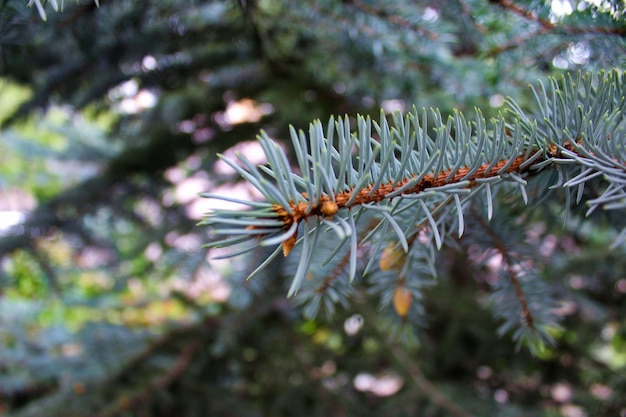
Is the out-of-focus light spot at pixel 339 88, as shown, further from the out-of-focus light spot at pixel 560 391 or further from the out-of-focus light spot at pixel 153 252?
the out-of-focus light spot at pixel 560 391

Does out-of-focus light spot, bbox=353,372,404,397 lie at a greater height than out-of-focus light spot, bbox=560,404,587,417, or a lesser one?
greater

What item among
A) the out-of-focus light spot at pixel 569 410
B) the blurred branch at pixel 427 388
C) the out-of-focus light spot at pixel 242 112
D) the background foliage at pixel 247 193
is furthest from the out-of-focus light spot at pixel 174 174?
the out-of-focus light spot at pixel 569 410

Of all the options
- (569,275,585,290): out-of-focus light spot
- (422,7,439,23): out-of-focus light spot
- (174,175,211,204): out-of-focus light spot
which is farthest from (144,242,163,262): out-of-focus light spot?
(569,275,585,290): out-of-focus light spot

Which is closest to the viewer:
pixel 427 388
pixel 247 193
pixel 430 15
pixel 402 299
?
pixel 402 299

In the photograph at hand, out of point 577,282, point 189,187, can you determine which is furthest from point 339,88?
point 577,282

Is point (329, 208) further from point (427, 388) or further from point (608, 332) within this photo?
point (608, 332)

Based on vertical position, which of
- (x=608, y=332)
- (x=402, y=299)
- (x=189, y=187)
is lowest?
(x=608, y=332)

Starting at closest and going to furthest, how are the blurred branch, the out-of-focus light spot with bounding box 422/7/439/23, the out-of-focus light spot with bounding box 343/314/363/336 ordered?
the out-of-focus light spot with bounding box 422/7/439/23 → the blurred branch → the out-of-focus light spot with bounding box 343/314/363/336

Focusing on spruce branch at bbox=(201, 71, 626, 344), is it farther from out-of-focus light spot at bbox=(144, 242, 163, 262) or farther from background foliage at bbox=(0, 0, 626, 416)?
out-of-focus light spot at bbox=(144, 242, 163, 262)

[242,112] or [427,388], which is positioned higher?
[242,112]
